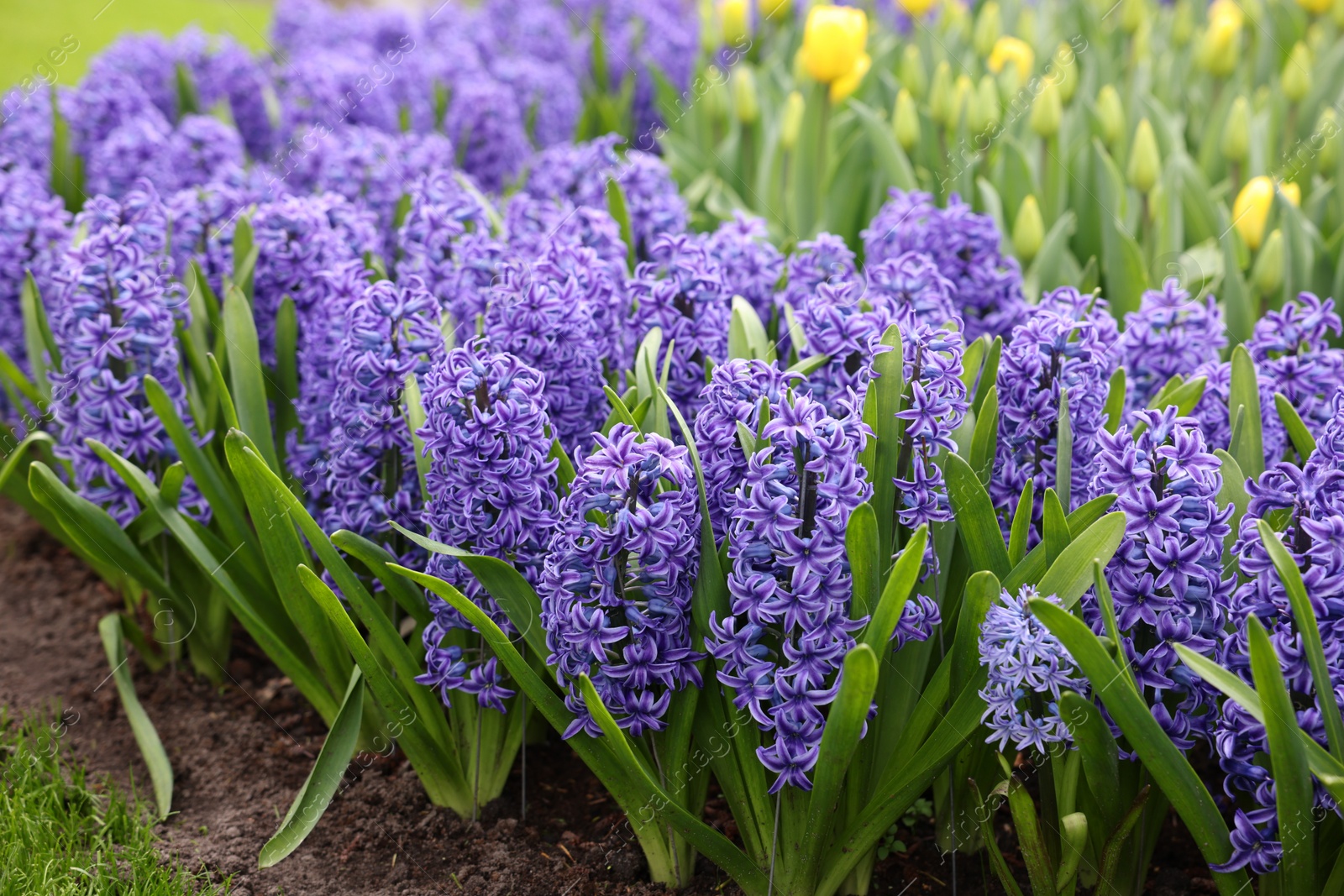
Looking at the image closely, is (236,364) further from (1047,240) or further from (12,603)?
(1047,240)

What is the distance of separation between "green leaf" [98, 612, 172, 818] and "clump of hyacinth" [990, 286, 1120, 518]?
1901 mm

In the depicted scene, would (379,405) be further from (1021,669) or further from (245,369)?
(1021,669)

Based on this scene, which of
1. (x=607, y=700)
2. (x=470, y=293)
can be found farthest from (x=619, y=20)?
(x=607, y=700)

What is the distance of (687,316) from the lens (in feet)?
8.27

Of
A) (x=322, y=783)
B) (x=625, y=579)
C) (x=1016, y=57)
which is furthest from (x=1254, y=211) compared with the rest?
(x=322, y=783)

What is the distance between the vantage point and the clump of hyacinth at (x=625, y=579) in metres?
1.80

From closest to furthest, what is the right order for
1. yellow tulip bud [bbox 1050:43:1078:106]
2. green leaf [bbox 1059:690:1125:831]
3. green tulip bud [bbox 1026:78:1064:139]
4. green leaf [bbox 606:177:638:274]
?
green leaf [bbox 1059:690:1125:831] → green leaf [bbox 606:177:638:274] → green tulip bud [bbox 1026:78:1064:139] → yellow tulip bud [bbox 1050:43:1078:106]

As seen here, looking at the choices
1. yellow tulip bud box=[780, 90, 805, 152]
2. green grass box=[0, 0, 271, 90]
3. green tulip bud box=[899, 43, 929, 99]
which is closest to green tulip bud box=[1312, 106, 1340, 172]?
green tulip bud box=[899, 43, 929, 99]

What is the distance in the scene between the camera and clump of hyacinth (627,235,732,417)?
97.3 inches

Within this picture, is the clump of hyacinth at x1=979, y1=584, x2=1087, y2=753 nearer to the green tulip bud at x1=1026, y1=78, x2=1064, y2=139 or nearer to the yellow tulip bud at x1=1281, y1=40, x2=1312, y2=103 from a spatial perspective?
the green tulip bud at x1=1026, y1=78, x2=1064, y2=139

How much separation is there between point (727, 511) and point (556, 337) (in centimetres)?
58

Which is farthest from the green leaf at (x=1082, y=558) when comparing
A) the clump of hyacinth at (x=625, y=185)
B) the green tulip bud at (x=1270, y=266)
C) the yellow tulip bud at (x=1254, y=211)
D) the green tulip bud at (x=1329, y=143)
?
the green tulip bud at (x=1329, y=143)

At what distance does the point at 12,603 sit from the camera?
333 cm

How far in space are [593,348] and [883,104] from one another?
11.2ft
